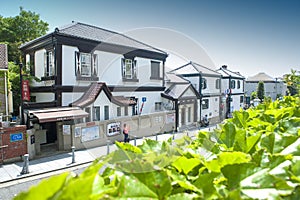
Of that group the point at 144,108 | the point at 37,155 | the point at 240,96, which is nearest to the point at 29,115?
the point at 37,155

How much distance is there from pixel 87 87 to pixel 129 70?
371 cm

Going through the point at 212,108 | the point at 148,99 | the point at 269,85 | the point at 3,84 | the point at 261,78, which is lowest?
the point at 212,108

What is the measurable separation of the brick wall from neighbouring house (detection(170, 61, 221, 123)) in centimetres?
1472

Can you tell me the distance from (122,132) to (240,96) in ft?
65.7

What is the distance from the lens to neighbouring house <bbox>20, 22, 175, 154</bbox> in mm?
11906

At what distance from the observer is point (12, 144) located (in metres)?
9.62

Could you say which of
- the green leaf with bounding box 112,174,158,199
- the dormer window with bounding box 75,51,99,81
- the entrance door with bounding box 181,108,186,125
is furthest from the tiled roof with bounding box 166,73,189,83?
the green leaf with bounding box 112,174,158,199

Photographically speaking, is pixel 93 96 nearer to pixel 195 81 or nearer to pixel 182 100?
pixel 182 100

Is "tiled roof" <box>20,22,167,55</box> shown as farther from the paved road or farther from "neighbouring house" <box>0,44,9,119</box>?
the paved road

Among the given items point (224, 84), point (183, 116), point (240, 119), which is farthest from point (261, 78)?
point (240, 119)

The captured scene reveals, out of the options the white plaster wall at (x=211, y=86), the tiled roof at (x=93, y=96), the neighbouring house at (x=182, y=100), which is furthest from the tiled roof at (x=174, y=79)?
the tiled roof at (x=93, y=96)

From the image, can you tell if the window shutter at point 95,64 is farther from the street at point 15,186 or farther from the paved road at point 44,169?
the street at point 15,186

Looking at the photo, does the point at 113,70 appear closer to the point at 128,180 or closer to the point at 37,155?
the point at 37,155

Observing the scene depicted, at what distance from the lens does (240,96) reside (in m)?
29.4
